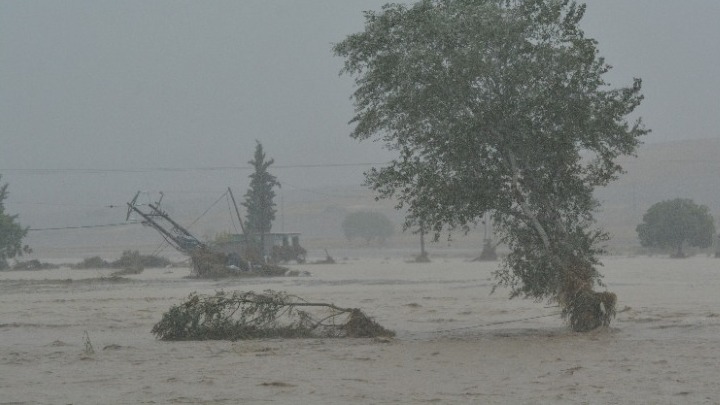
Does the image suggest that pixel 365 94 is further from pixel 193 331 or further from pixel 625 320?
pixel 625 320

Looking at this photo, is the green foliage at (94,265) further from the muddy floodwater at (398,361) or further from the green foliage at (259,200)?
the muddy floodwater at (398,361)

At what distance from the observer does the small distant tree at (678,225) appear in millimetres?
100250

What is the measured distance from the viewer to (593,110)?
22.0 meters

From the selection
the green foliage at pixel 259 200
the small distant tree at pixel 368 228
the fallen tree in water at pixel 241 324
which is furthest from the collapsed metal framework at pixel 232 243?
the small distant tree at pixel 368 228

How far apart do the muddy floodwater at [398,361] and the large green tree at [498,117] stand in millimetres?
2521

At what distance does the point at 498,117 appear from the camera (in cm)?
2177

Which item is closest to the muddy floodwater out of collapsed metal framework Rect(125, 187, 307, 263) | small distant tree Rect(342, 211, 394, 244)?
collapsed metal framework Rect(125, 187, 307, 263)

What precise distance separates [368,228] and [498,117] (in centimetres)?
16349

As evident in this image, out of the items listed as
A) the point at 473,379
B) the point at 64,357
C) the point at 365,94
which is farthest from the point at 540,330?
the point at 64,357

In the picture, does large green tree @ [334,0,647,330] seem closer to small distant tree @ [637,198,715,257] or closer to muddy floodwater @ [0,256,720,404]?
muddy floodwater @ [0,256,720,404]

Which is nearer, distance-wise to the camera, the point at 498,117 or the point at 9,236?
the point at 498,117

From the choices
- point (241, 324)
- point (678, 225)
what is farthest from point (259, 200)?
point (241, 324)

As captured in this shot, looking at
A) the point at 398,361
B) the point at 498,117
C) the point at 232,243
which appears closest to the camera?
the point at 398,361

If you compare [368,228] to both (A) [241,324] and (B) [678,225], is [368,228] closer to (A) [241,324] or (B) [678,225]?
(B) [678,225]
